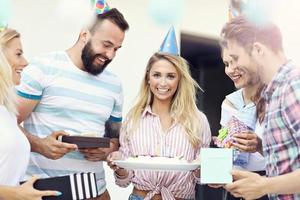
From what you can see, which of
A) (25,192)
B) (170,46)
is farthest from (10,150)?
(170,46)

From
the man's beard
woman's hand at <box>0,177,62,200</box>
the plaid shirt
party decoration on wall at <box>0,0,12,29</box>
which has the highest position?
party decoration on wall at <box>0,0,12,29</box>

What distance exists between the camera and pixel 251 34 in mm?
1331

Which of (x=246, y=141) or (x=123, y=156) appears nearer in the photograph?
(x=246, y=141)

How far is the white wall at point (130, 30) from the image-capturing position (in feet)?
7.73

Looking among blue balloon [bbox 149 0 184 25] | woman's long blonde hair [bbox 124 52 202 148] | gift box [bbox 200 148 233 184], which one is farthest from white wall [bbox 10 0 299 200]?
gift box [bbox 200 148 233 184]

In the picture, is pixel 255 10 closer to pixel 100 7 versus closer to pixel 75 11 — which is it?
pixel 100 7

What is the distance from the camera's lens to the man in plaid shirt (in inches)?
45.8

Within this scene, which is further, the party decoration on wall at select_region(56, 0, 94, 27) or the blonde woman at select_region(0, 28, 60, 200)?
the party decoration on wall at select_region(56, 0, 94, 27)

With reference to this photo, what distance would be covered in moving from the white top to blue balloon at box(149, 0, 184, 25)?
0.84 metres

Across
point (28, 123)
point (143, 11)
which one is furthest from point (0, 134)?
point (143, 11)

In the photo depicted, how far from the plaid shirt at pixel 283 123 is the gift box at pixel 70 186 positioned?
536mm

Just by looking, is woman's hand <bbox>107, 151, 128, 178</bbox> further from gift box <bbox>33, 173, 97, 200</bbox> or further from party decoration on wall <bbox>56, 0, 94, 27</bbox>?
party decoration on wall <bbox>56, 0, 94, 27</bbox>

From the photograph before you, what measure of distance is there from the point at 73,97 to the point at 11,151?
1.48 feet

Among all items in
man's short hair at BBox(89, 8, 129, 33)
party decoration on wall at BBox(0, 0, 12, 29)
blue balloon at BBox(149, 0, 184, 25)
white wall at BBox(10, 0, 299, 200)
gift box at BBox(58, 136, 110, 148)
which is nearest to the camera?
gift box at BBox(58, 136, 110, 148)
